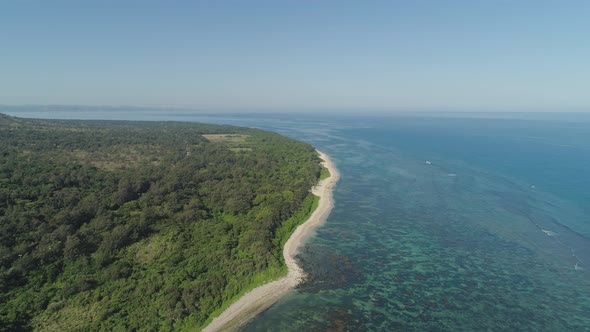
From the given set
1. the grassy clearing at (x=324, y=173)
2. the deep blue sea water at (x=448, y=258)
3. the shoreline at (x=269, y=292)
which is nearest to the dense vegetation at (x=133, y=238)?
the shoreline at (x=269, y=292)

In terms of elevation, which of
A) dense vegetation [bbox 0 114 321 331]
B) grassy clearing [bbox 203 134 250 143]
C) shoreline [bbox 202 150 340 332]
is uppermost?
grassy clearing [bbox 203 134 250 143]

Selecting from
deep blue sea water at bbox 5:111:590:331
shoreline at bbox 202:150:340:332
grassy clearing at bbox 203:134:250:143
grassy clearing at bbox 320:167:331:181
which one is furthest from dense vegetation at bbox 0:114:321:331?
grassy clearing at bbox 203:134:250:143

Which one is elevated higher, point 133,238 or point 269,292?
point 133,238

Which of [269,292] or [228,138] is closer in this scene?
[269,292]

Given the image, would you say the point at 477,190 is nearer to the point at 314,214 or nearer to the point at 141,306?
the point at 314,214

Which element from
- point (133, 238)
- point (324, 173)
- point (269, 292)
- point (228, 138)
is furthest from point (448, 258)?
point (228, 138)

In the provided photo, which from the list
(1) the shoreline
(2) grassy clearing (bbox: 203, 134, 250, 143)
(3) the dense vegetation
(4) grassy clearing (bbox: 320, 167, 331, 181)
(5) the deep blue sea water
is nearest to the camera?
(3) the dense vegetation

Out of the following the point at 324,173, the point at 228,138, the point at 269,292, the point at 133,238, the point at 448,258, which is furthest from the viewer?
the point at 228,138

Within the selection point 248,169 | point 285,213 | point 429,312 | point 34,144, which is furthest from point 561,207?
point 34,144

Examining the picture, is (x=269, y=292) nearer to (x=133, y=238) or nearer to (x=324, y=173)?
(x=133, y=238)

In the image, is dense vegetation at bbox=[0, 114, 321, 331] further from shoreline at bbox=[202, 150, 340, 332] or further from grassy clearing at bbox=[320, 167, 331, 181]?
grassy clearing at bbox=[320, 167, 331, 181]
